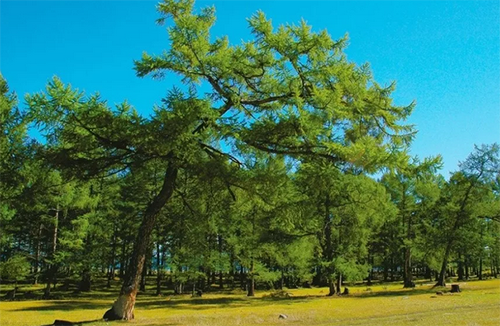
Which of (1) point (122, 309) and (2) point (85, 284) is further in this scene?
(2) point (85, 284)

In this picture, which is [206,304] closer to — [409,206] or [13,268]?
[13,268]

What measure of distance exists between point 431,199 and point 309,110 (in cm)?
3603

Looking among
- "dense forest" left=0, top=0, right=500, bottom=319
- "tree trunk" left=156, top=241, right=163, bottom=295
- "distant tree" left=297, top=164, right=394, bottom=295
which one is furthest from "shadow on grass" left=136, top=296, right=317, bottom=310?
"tree trunk" left=156, top=241, right=163, bottom=295

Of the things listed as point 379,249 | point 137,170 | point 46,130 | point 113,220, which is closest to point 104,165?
point 137,170

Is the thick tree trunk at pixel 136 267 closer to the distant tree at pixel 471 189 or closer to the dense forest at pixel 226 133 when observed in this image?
the dense forest at pixel 226 133

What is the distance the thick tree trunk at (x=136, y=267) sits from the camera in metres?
14.7

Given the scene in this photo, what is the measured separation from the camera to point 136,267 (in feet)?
49.1

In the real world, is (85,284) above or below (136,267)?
below

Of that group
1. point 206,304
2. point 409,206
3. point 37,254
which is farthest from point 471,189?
point 37,254

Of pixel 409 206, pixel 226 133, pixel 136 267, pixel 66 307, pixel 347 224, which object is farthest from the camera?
pixel 409 206

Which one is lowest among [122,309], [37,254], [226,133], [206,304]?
[206,304]

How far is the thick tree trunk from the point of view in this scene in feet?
48.2

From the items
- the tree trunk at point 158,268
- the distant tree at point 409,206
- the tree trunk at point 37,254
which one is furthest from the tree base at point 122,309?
the distant tree at point 409,206

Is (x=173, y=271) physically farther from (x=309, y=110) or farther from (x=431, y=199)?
(x=431, y=199)
